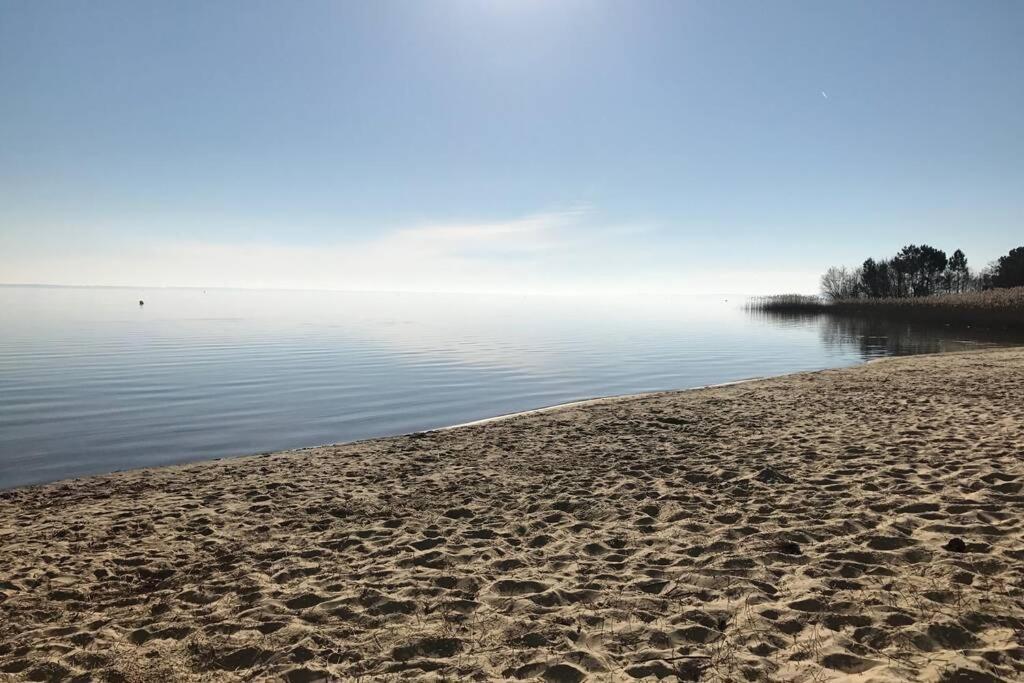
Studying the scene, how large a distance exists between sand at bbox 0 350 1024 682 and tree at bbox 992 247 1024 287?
109 m

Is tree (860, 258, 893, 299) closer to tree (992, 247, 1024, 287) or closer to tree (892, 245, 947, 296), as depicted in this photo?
tree (892, 245, 947, 296)


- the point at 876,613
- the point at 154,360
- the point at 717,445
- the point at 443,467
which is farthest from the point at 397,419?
the point at 154,360

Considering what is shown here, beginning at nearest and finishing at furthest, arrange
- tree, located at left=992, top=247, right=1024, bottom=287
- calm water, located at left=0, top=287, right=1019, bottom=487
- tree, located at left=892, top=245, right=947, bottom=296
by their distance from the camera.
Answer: calm water, located at left=0, top=287, right=1019, bottom=487, tree, located at left=992, top=247, right=1024, bottom=287, tree, located at left=892, top=245, right=947, bottom=296

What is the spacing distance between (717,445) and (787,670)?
24.8 ft

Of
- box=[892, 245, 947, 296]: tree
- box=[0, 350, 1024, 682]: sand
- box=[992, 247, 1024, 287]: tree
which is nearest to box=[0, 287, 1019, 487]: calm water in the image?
box=[0, 350, 1024, 682]: sand

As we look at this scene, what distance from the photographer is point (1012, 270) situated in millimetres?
93750

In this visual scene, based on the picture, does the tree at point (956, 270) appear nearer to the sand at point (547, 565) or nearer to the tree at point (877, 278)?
the tree at point (877, 278)

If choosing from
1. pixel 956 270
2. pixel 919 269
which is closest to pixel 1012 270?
pixel 919 269

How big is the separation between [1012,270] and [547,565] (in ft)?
398

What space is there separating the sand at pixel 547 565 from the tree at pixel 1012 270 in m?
109

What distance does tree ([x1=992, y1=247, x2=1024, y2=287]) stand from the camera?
91.6 m

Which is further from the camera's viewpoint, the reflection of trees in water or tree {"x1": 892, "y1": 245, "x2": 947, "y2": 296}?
tree {"x1": 892, "y1": 245, "x2": 947, "y2": 296}

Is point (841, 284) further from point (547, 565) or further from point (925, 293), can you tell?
point (547, 565)

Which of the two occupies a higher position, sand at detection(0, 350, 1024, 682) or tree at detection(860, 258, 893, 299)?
tree at detection(860, 258, 893, 299)
